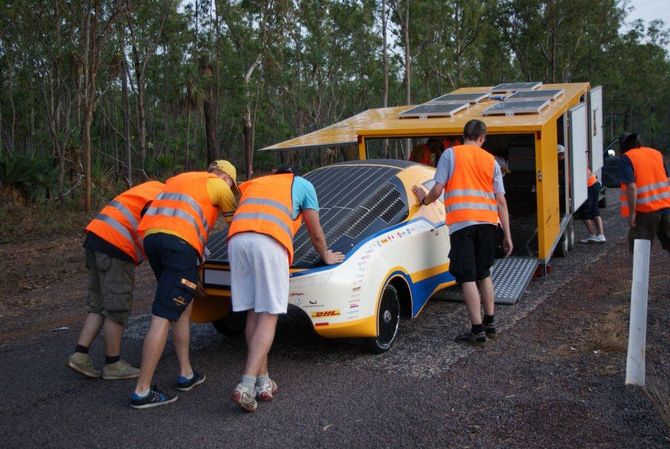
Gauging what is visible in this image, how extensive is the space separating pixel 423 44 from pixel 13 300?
25.3 meters

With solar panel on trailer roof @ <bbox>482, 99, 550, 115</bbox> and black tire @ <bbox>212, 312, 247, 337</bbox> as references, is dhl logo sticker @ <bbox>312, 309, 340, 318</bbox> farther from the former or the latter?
solar panel on trailer roof @ <bbox>482, 99, 550, 115</bbox>

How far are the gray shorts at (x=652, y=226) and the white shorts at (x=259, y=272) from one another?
4.70 meters

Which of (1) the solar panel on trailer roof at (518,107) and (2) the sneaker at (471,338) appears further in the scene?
(1) the solar panel on trailer roof at (518,107)

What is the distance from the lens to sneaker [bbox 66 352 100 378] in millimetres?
5527

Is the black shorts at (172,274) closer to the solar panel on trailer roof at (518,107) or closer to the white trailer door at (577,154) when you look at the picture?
the solar panel on trailer roof at (518,107)

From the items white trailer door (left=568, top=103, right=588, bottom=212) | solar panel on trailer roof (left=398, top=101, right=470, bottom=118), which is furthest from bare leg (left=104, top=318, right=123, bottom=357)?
white trailer door (left=568, top=103, right=588, bottom=212)

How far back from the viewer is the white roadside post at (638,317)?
15.5 ft

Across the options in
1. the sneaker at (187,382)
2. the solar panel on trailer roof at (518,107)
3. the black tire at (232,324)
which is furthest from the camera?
the solar panel on trailer roof at (518,107)

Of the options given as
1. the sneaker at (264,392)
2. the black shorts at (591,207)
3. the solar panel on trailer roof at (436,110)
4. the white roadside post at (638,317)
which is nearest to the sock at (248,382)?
the sneaker at (264,392)

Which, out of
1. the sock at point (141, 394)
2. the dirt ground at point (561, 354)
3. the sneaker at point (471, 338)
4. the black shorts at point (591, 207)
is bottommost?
the dirt ground at point (561, 354)

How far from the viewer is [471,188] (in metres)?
6.06

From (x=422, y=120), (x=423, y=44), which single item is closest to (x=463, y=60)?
(x=423, y=44)

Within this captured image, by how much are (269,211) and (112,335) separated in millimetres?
1671

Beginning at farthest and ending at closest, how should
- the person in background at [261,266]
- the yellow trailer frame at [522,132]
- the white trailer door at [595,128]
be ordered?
the white trailer door at [595,128] < the yellow trailer frame at [522,132] < the person in background at [261,266]
